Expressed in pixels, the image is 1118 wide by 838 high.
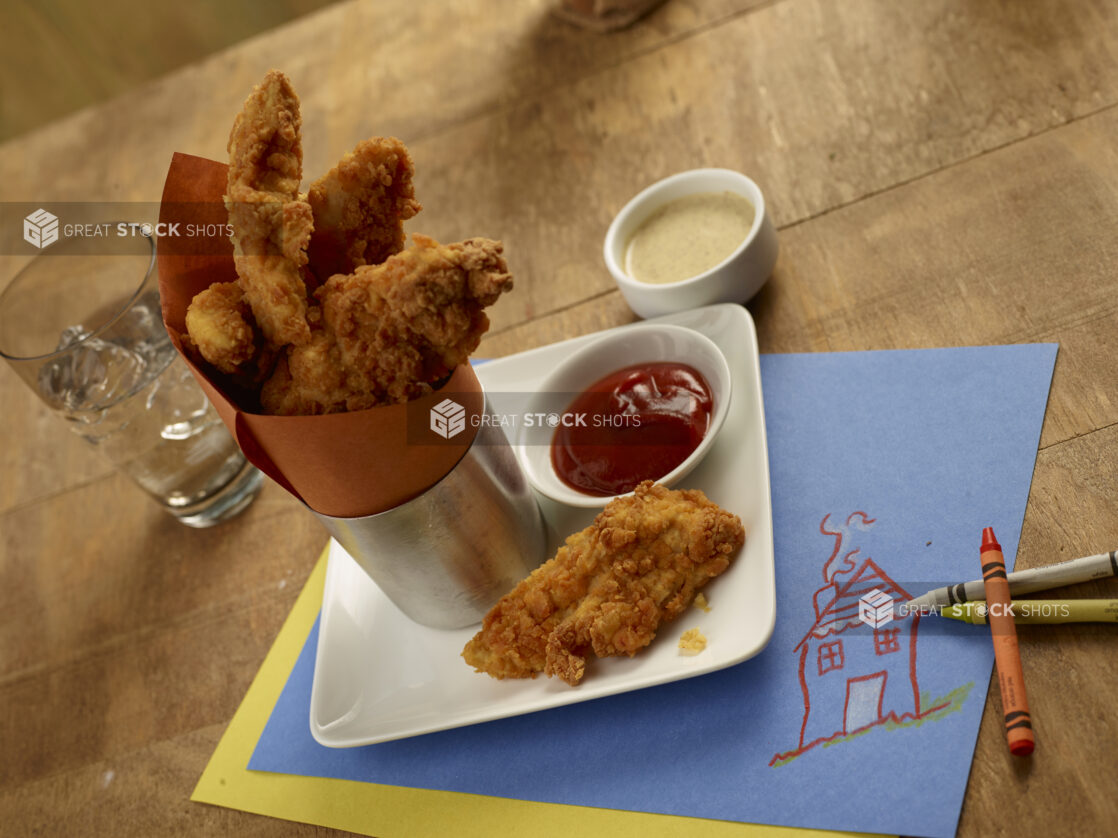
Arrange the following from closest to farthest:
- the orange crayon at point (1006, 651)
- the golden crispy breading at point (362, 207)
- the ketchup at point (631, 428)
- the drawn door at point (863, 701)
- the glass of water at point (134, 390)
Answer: the orange crayon at point (1006, 651)
the drawn door at point (863, 701)
the golden crispy breading at point (362, 207)
the ketchup at point (631, 428)
the glass of water at point (134, 390)

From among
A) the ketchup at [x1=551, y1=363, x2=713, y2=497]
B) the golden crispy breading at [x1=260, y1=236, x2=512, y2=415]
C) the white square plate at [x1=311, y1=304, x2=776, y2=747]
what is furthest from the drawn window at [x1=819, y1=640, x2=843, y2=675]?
the golden crispy breading at [x1=260, y1=236, x2=512, y2=415]

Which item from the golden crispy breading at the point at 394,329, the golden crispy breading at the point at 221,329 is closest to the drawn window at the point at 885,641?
the golden crispy breading at the point at 394,329

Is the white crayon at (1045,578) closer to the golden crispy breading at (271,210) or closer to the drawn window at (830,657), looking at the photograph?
the drawn window at (830,657)

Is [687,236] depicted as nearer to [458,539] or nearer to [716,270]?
[716,270]

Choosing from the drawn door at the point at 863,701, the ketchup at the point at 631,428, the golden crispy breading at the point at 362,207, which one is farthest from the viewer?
the ketchup at the point at 631,428

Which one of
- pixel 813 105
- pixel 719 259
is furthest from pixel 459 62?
pixel 719 259

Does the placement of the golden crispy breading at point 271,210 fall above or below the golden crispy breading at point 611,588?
above

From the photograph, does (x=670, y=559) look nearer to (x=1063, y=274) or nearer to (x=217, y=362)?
(x=217, y=362)

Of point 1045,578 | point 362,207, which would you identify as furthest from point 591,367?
point 1045,578
